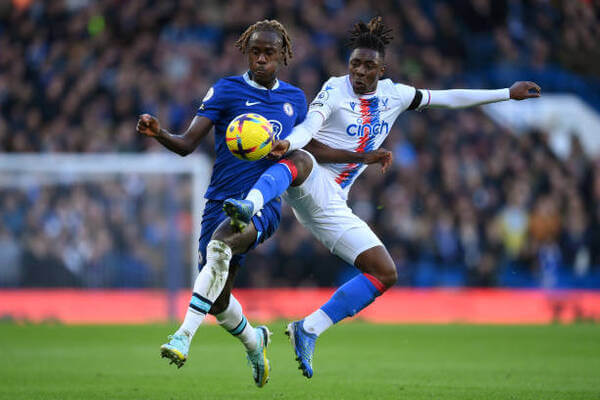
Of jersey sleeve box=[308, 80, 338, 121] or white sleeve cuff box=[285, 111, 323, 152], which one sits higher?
jersey sleeve box=[308, 80, 338, 121]

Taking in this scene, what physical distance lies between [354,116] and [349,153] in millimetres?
321

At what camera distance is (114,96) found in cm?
1938

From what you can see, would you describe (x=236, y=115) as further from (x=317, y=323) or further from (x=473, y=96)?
(x=473, y=96)

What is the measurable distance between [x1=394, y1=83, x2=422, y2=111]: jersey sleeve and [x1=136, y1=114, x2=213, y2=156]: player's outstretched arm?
1.69m

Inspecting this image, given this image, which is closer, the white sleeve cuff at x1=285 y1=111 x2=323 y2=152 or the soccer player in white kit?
the white sleeve cuff at x1=285 y1=111 x2=323 y2=152

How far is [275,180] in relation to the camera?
6.81 meters

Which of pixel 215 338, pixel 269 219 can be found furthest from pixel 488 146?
pixel 269 219

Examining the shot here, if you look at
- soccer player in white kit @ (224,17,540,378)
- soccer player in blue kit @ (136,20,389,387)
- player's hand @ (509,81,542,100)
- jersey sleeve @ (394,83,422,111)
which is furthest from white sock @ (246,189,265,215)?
player's hand @ (509,81,542,100)

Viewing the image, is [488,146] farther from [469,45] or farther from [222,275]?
[222,275]

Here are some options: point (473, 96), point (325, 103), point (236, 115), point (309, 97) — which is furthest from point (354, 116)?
point (309, 97)

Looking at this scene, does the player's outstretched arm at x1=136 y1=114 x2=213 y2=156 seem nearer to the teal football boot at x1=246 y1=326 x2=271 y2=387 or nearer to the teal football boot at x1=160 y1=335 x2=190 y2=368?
the teal football boot at x1=160 y1=335 x2=190 y2=368

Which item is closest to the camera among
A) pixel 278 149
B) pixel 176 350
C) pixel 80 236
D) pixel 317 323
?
pixel 176 350

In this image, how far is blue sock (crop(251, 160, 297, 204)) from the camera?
264 inches

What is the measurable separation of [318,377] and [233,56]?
39.1ft
